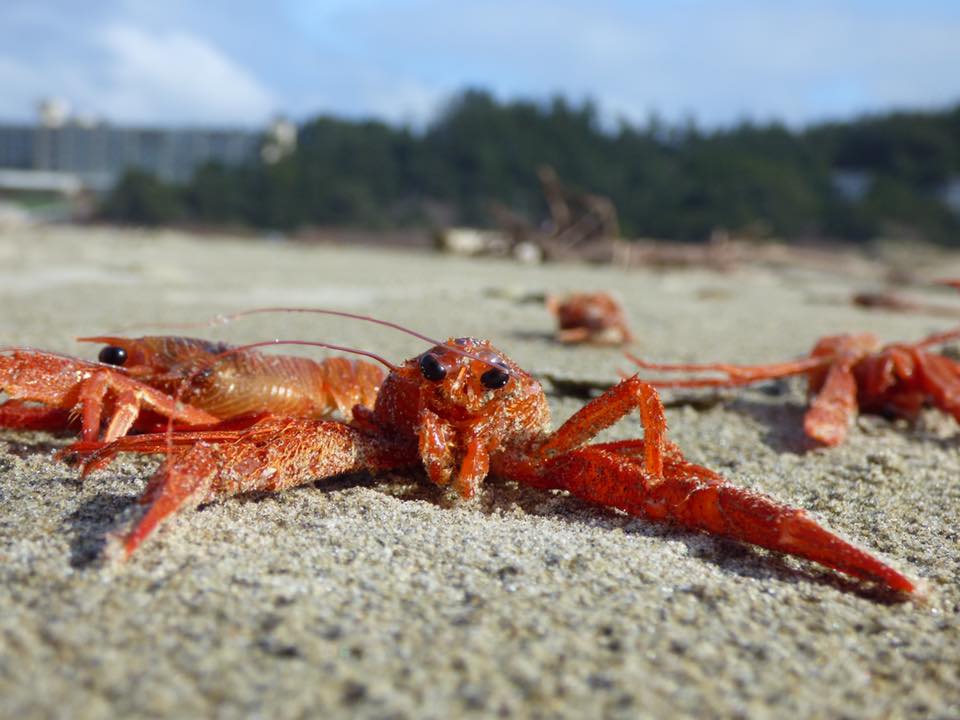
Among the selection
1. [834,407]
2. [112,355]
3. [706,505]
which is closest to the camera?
[706,505]

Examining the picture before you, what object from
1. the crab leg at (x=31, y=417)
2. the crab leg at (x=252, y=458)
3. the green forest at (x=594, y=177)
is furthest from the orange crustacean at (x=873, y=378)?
the green forest at (x=594, y=177)

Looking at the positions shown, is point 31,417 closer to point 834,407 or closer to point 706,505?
point 706,505

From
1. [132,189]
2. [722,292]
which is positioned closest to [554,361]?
[722,292]

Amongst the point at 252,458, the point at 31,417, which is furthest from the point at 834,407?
the point at 31,417

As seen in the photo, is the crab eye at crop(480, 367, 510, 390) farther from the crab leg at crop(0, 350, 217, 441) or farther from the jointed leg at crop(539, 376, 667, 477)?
the crab leg at crop(0, 350, 217, 441)

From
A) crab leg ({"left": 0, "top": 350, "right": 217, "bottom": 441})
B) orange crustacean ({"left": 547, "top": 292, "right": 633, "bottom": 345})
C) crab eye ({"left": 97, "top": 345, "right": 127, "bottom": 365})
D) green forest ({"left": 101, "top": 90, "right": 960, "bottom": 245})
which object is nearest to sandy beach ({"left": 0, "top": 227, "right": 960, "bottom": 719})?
crab leg ({"left": 0, "top": 350, "right": 217, "bottom": 441})
